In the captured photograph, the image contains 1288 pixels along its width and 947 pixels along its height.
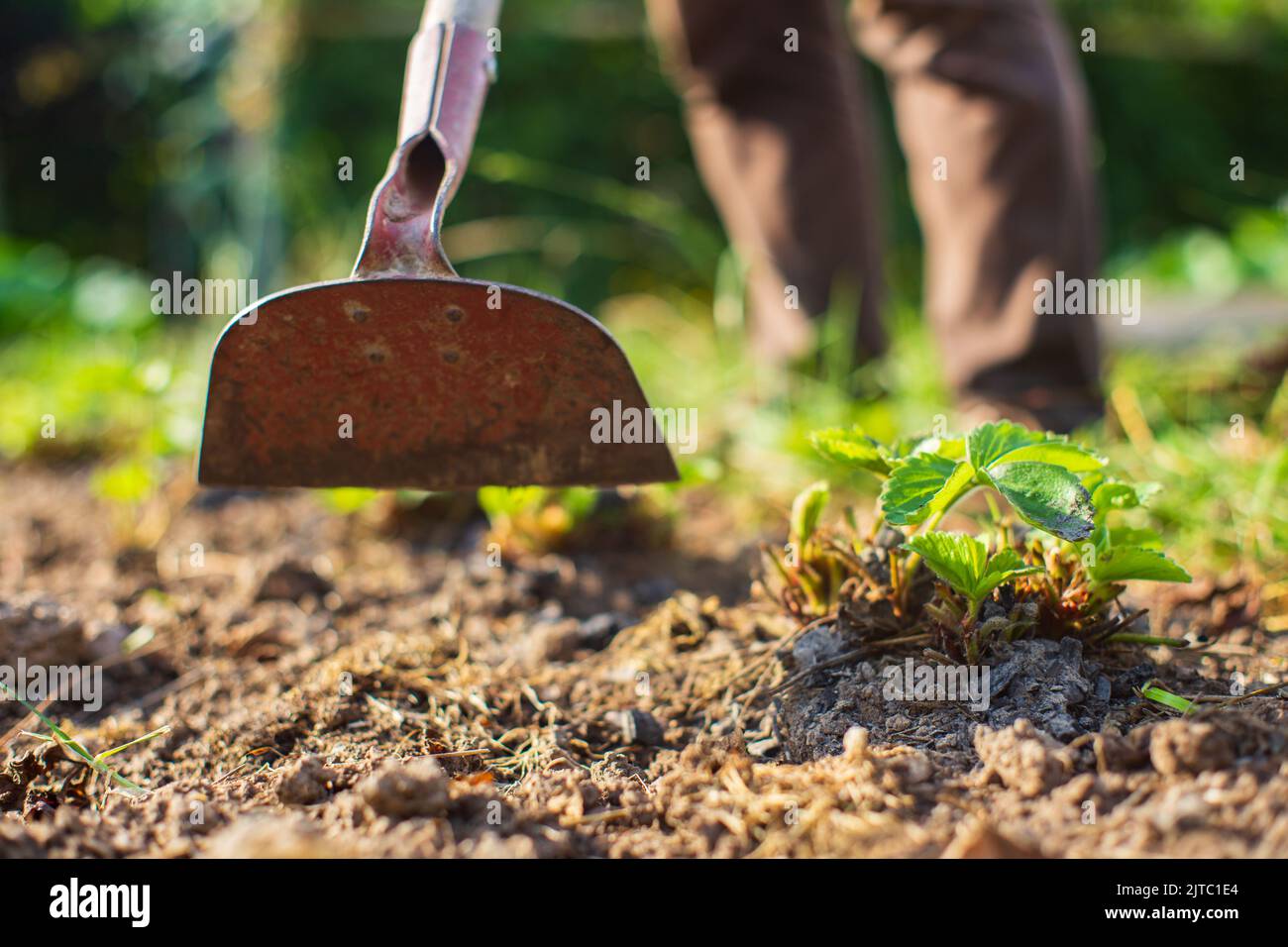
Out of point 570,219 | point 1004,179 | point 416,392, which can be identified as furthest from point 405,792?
point 570,219

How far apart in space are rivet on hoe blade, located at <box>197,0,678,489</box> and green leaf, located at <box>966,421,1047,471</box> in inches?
13.0

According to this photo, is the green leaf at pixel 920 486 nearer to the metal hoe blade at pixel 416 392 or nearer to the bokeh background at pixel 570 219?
the metal hoe blade at pixel 416 392

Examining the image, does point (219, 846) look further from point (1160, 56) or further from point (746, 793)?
point (1160, 56)

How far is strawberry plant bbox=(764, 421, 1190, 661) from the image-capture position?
0.96 m

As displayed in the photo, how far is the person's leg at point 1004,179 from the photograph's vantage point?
190cm

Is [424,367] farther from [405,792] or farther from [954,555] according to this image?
[954,555]

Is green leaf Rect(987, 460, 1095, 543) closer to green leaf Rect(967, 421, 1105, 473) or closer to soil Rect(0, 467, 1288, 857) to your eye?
green leaf Rect(967, 421, 1105, 473)

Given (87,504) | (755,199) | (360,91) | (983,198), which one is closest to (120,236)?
(360,91)

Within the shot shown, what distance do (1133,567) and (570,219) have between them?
4.64 meters

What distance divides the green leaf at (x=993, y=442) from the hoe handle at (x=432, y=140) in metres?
0.55

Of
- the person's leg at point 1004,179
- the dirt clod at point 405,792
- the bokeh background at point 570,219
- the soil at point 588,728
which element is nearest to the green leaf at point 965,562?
the soil at point 588,728

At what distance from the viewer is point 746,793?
0.93 m

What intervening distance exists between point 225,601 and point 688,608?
2.62 feet

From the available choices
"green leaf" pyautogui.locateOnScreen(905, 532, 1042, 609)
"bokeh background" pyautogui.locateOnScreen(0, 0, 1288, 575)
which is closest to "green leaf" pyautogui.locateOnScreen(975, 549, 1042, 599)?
"green leaf" pyautogui.locateOnScreen(905, 532, 1042, 609)
